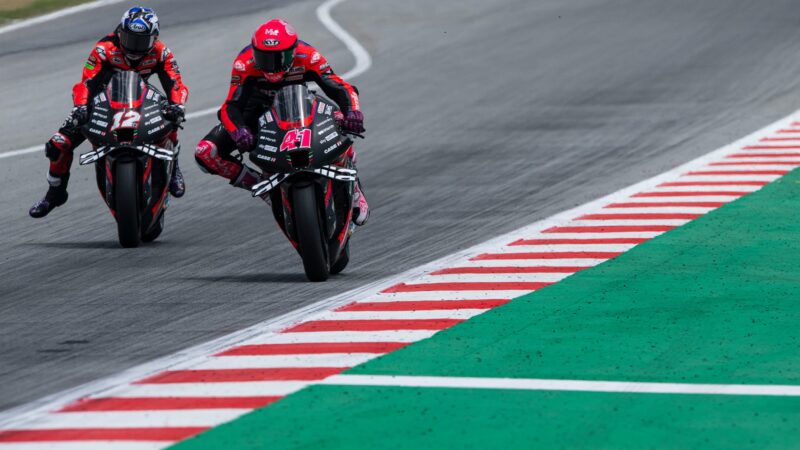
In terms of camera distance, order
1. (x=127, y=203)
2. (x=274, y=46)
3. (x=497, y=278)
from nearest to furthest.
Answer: (x=497, y=278) < (x=274, y=46) < (x=127, y=203)

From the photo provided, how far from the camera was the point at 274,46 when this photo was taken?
11594mm

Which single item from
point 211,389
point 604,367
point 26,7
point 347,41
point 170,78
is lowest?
point 347,41

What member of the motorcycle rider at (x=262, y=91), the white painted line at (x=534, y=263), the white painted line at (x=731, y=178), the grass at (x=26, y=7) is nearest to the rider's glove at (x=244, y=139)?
the motorcycle rider at (x=262, y=91)

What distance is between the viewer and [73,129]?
549 inches

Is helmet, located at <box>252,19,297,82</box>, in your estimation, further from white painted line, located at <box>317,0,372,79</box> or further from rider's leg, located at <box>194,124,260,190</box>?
white painted line, located at <box>317,0,372,79</box>

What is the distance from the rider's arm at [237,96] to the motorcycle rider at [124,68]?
6.10 feet

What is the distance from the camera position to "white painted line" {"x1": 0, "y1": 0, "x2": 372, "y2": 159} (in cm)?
2002

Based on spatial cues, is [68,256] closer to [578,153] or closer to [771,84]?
[578,153]

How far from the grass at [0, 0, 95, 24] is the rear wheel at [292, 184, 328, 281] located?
1994cm

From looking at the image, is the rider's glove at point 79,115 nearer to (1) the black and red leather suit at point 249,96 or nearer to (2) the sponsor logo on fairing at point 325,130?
(1) the black and red leather suit at point 249,96

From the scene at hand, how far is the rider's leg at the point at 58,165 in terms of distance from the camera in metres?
14.1

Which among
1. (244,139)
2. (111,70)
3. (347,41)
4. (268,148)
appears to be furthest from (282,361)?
(347,41)

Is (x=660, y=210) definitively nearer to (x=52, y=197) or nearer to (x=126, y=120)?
(x=126, y=120)

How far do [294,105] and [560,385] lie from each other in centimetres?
401
